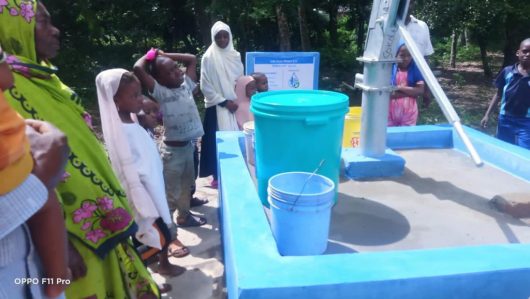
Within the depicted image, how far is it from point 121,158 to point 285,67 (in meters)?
2.58

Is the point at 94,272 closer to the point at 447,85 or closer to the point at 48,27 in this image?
the point at 48,27

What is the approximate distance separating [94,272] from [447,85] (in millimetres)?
10516

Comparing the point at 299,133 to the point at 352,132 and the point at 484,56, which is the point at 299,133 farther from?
the point at 484,56

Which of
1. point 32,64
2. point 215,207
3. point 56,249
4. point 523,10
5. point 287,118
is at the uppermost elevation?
point 523,10

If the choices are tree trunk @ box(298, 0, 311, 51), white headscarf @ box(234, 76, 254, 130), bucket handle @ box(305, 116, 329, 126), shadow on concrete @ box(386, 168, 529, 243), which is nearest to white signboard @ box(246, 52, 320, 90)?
white headscarf @ box(234, 76, 254, 130)

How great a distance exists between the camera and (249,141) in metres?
2.79

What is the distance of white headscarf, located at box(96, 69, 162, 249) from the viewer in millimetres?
2088

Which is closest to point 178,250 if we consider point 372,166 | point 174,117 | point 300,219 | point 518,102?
point 174,117

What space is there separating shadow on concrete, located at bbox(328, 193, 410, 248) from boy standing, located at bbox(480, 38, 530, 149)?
77.7 inches

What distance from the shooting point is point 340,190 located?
2521mm

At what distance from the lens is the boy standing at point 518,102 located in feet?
11.3

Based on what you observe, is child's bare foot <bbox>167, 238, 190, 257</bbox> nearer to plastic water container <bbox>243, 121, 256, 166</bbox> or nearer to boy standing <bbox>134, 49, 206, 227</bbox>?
boy standing <bbox>134, 49, 206, 227</bbox>

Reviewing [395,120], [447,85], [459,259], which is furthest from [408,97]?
[447,85]

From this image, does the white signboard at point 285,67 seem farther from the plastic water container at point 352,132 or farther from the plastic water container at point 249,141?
the plastic water container at point 249,141
